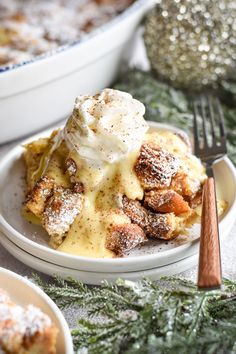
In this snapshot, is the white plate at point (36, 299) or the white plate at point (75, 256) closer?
the white plate at point (36, 299)

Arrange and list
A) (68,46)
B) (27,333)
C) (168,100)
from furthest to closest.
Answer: (168,100) → (68,46) → (27,333)

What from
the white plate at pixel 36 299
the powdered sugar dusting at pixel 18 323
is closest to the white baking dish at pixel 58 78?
the white plate at pixel 36 299

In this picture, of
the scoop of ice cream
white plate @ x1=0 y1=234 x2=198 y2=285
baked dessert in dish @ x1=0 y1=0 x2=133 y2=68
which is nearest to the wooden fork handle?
white plate @ x1=0 y1=234 x2=198 y2=285

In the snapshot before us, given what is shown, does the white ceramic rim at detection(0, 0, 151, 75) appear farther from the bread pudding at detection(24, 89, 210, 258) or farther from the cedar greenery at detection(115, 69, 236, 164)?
the bread pudding at detection(24, 89, 210, 258)

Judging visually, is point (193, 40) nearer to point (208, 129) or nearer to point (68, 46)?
point (208, 129)

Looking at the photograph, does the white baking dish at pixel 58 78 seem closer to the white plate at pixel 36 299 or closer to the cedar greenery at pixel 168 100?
the cedar greenery at pixel 168 100

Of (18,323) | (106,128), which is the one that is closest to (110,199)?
(106,128)
